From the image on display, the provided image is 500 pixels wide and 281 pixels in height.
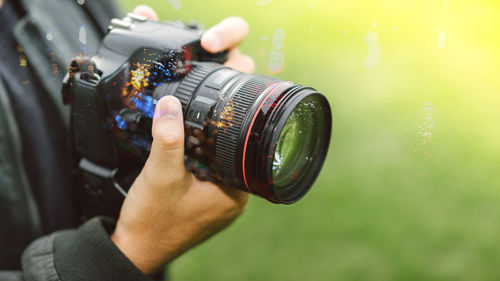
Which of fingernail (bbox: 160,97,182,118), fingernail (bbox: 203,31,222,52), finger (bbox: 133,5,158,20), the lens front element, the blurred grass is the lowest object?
the blurred grass

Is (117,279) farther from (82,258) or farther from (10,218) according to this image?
(10,218)

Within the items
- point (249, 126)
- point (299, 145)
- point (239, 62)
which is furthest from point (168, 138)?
point (239, 62)

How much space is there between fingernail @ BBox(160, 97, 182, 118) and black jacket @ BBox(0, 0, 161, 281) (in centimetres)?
23

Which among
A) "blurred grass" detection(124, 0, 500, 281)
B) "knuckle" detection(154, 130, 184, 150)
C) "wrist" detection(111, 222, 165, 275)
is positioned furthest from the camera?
"blurred grass" detection(124, 0, 500, 281)

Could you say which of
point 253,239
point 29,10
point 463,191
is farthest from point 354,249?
point 29,10

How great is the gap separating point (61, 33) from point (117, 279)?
22.7 inches

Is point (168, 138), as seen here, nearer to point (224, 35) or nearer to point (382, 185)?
point (224, 35)

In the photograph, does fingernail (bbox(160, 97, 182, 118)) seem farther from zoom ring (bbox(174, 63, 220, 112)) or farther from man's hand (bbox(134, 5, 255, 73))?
man's hand (bbox(134, 5, 255, 73))

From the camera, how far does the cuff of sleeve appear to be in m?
0.70

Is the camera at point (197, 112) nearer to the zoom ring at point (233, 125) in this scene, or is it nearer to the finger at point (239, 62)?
the zoom ring at point (233, 125)

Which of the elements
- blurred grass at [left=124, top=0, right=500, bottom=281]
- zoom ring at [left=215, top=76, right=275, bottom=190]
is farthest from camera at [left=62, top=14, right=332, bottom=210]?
blurred grass at [left=124, top=0, right=500, bottom=281]

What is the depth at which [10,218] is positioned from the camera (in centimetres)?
88

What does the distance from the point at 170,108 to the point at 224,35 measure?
0.29 metres

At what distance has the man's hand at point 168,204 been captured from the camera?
0.65 meters
